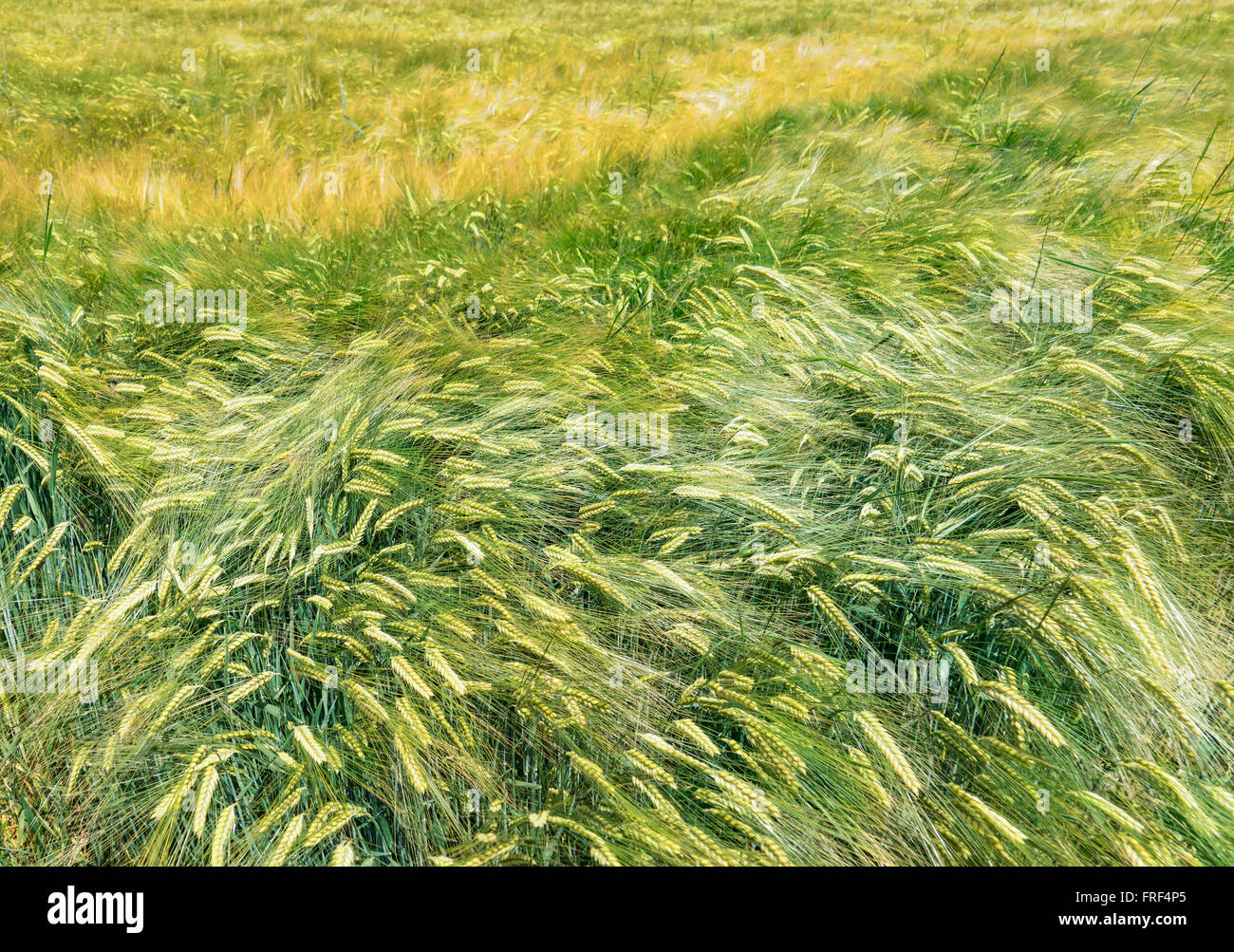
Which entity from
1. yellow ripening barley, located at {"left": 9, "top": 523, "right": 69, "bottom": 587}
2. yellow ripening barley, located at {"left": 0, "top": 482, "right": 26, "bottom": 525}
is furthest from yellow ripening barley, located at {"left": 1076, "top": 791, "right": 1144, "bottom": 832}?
yellow ripening barley, located at {"left": 0, "top": 482, "right": 26, "bottom": 525}

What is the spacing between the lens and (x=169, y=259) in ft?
10.9

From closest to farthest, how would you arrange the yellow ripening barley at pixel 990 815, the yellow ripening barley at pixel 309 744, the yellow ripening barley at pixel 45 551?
the yellow ripening barley at pixel 990 815, the yellow ripening barley at pixel 309 744, the yellow ripening barley at pixel 45 551

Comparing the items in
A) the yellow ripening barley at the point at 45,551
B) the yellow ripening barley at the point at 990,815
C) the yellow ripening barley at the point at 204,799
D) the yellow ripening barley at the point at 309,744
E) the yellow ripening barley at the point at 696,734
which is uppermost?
the yellow ripening barley at the point at 990,815

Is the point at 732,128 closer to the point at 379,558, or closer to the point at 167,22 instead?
the point at 379,558

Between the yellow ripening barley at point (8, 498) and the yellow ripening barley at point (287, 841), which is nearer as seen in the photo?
the yellow ripening barley at point (287, 841)

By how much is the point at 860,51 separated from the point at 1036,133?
11.6 ft

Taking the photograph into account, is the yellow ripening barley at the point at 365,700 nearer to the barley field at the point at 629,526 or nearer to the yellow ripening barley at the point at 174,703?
the barley field at the point at 629,526

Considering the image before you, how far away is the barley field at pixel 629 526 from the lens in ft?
5.02

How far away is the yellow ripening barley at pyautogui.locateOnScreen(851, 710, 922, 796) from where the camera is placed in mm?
1370

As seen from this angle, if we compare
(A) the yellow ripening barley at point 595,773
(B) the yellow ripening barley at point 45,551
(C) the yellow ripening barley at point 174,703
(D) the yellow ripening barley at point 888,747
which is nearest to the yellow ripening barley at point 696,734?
(A) the yellow ripening barley at point 595,773

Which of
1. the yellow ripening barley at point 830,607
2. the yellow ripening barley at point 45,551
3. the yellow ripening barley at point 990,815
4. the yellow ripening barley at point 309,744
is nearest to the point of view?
the yellow ripening barley at point 990,815

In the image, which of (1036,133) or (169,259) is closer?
(169,259)
